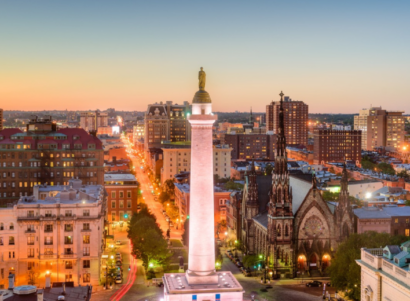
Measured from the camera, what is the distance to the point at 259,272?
9288 centimetres

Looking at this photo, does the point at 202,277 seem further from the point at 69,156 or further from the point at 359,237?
the point at 69,156

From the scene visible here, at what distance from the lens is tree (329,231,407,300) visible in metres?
73.1

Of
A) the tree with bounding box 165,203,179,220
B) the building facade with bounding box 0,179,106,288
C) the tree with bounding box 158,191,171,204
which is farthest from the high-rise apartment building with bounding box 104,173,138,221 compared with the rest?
A: the building facade with bounding box 0,179,106,288

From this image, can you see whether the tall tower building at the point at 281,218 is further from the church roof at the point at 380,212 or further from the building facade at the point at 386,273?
the building facade at the point at 386,273

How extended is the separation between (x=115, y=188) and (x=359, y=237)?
67.9m

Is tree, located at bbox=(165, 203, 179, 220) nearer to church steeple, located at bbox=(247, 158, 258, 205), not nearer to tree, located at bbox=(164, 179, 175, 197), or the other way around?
tree, located at bbox=(164, 179, 175, 197)

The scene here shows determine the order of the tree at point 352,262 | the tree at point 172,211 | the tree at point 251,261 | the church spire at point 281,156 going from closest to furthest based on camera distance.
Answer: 1. the tree at point 352,262
2. the church spire at point 281,156
3. the tree at point 251,261
4. the tree at point 172,211

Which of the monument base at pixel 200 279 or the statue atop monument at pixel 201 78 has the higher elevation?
the statue atop monument at pixel 201 78

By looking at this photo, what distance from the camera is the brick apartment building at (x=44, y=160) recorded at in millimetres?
136250

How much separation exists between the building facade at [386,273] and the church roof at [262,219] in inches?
1362

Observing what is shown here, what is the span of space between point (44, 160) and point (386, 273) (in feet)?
315

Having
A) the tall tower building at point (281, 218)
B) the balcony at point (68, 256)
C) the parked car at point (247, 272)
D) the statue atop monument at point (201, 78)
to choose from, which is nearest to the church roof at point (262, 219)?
the tall tower building at point (281, 218)

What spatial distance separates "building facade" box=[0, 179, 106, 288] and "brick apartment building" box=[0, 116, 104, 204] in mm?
49971

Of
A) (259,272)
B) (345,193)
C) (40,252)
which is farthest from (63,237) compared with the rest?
(345,193)
